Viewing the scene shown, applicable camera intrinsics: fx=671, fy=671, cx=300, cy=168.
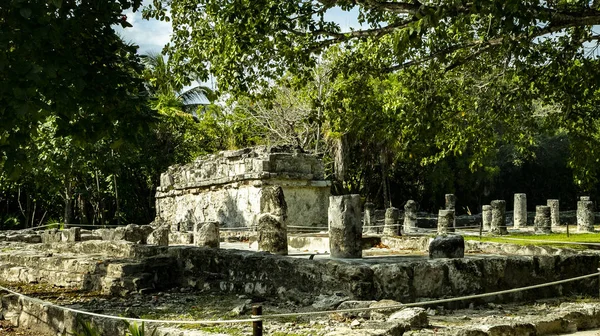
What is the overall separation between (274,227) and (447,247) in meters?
3.53

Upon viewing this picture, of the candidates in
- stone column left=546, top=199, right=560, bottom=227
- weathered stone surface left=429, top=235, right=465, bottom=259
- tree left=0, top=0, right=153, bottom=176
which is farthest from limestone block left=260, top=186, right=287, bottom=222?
stone column left=546, top=199, right=560, bottom=227

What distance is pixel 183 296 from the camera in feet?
31.1

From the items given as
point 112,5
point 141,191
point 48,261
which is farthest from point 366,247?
point 141,191

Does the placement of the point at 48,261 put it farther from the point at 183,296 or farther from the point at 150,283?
the point at 183,296

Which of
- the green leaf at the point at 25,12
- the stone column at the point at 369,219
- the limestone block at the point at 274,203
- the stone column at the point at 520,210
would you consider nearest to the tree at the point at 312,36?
the limestone block at the point at 274,203

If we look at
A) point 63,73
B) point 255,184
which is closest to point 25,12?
point 63,73

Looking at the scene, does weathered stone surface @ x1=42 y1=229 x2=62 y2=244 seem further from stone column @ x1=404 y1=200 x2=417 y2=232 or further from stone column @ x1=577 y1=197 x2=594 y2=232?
stone column @ x1=577 y1=197 x2=594 y2=232

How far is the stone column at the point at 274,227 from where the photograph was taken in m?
12.0

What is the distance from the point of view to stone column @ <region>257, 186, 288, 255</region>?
39.4 ft

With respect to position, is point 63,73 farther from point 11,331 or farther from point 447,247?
point 447,247

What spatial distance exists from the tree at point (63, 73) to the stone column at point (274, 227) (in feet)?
12.9

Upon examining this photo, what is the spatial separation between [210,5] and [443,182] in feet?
76.2

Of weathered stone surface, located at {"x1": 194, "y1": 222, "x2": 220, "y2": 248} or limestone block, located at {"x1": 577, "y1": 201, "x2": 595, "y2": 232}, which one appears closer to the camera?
weathered stone surface, located at {"x1": 194, "y1": 222, "x2": 220, "y2": 248}

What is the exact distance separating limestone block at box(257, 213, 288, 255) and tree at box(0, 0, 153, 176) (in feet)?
12.9
